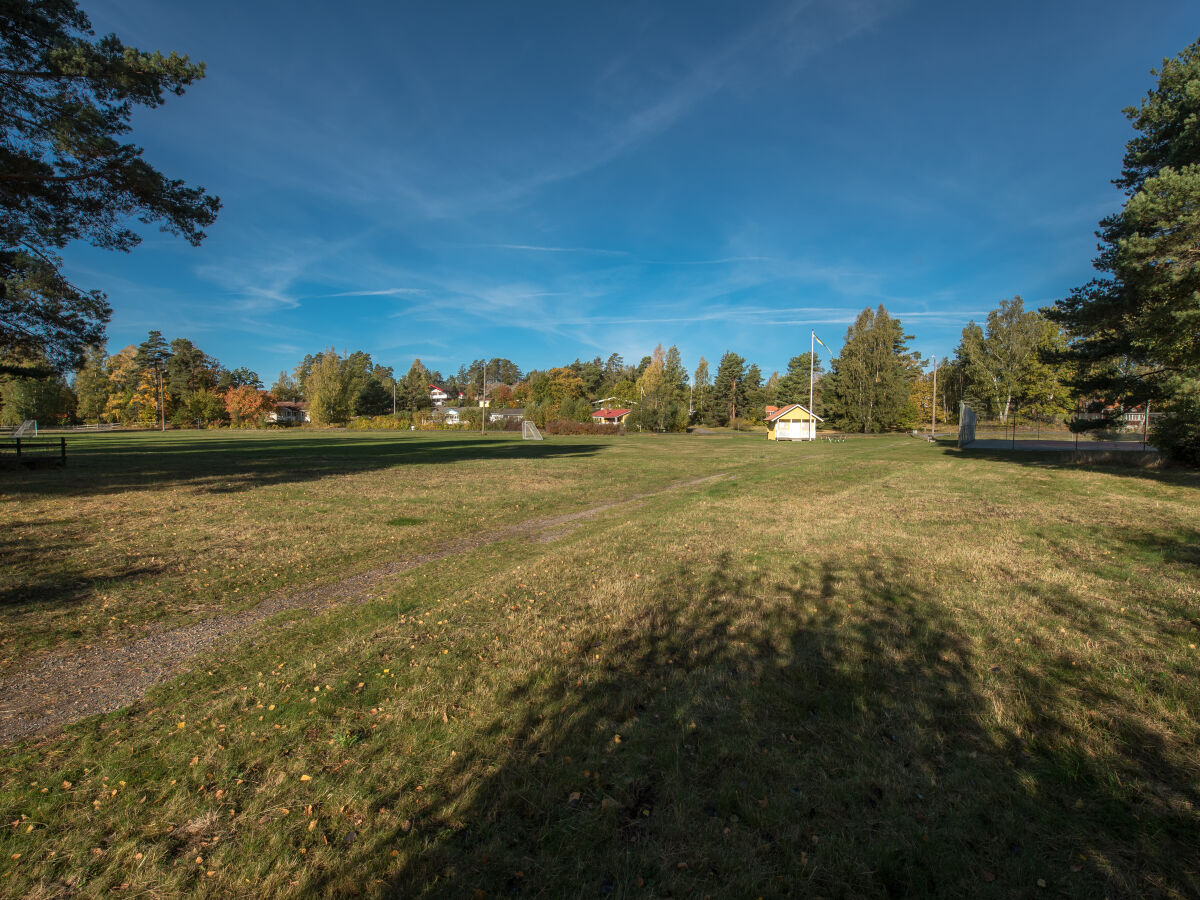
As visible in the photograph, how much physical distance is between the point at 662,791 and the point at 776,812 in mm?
684

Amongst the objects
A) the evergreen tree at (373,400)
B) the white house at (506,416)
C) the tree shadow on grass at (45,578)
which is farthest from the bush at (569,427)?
the tree shadow on grass at (45,578)

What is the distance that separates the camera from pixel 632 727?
12.7 ft

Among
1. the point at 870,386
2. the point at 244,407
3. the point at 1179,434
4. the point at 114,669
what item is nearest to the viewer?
the point at 114,669

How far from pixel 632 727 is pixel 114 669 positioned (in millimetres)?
4964

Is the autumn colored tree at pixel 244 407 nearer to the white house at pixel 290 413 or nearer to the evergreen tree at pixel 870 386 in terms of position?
the white house at pixel 290 413

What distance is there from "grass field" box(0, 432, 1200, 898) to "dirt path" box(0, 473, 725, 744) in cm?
28

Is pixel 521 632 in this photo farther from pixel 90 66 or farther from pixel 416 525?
pixel 90 66

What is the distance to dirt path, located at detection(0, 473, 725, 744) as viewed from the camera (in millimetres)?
4080

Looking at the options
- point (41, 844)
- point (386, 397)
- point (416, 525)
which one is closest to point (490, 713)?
point (41, 844)

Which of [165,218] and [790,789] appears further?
[165,218]

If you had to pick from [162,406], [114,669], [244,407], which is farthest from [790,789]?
[244,407]

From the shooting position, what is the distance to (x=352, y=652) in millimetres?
5148

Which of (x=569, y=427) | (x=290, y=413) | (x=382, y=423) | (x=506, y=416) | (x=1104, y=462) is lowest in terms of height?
(x=1104, y=462)

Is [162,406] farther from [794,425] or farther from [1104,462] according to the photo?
[1104,462]
